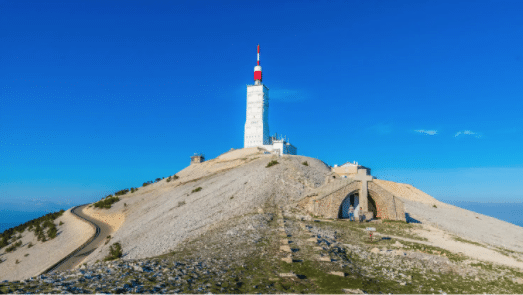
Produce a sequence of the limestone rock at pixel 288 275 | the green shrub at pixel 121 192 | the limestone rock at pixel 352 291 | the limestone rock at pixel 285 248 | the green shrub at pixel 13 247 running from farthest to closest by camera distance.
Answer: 1. the green shrub at pixel 121 192
2. the green shrub at pixel 13 247
3. the limestone rock at pixel 285 248
4. the limestone rock at pixel 288 275
5. the limestone rock at pixel 352 291

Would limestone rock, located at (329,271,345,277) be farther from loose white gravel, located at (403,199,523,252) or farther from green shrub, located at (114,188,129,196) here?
green shrub, located at (114,188,129,196)

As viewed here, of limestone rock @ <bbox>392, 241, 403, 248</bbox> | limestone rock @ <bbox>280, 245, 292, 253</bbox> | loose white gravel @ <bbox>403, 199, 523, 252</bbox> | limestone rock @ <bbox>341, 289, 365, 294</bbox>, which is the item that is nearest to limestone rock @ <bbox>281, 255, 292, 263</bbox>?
limestone rock @ <bbox>280, 245, 292, 253</bbox>

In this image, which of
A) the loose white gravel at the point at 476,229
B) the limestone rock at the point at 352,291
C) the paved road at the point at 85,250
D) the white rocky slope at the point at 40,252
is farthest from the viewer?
the white rocky slope at the point at 40,252

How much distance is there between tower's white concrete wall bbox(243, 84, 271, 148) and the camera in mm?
105062

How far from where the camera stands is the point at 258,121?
105438 millimetres

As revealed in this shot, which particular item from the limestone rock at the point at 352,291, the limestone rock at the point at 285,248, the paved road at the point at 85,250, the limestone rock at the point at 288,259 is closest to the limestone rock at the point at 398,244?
the limestone rock at the point at 285,248

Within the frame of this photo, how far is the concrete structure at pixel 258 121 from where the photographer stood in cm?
10481

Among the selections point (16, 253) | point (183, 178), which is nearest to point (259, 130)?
point (183, 178)

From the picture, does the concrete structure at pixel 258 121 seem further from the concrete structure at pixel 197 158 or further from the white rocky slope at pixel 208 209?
the white rocky slope at pixel 208 209

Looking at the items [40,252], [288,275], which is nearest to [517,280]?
[288,275]

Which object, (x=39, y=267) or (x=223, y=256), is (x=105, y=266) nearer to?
(x=223, y=256)

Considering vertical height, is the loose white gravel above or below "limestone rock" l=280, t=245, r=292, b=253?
above

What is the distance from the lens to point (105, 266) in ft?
50.5

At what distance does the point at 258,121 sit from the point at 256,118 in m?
1.28
